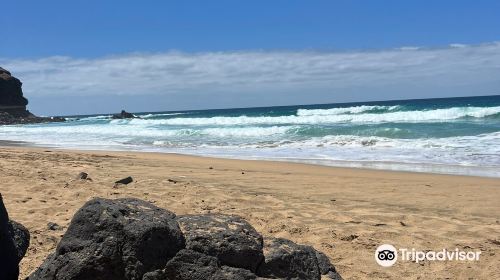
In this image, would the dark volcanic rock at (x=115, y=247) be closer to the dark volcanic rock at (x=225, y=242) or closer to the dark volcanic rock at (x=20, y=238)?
the dark volcanic rock at (x=225, y=242)

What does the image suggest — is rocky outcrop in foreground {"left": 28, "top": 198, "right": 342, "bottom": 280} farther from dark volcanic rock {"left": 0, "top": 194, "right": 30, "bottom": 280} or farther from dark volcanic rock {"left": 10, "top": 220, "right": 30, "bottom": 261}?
dark volcanic rock {"left": 10, "top": 220, "right": 30, "bottom": 261}

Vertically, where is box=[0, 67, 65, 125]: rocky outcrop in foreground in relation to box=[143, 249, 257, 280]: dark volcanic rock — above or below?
above

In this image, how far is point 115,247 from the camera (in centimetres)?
255

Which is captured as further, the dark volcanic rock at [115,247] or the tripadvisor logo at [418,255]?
the tripadvisor logo at [418,255]

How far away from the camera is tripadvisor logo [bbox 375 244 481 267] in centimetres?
421

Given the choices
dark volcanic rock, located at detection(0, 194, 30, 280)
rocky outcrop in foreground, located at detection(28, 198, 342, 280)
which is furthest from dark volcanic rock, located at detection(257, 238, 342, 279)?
dark volcanic rock, located at detection(0, 194, 30, 280)

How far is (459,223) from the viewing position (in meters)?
5.33

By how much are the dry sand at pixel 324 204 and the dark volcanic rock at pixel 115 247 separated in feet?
4.27

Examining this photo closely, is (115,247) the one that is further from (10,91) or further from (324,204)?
(10,91)

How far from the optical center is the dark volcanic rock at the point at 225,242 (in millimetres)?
2602

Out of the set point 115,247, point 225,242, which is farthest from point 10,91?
point 225,242

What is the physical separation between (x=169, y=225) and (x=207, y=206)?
11.1 feet

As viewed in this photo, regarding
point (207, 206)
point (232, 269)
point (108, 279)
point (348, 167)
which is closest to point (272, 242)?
point (232, 269)

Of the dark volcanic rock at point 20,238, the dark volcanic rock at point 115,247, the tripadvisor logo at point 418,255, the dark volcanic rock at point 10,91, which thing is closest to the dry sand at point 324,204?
the tripadvisor logo at point 418,255
